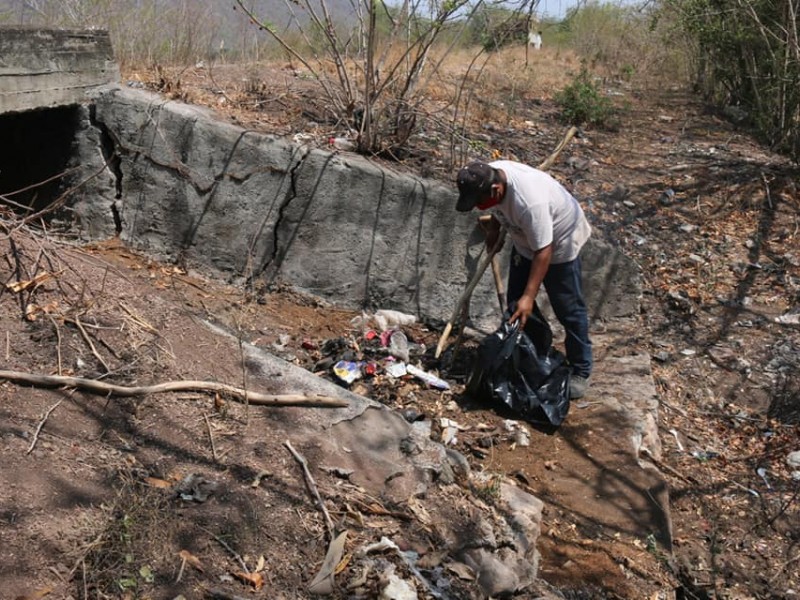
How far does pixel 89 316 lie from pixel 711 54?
719 centimetres

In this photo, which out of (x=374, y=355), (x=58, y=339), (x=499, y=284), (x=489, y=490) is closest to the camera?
(x=58, y=339)

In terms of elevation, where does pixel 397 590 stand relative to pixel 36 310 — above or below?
below

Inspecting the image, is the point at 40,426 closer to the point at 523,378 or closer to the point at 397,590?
the point at 397,590

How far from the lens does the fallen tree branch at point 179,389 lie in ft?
9.95

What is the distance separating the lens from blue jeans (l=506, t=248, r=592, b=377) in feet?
14.3

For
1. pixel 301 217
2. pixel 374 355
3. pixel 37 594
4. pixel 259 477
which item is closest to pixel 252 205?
pixel 301 217

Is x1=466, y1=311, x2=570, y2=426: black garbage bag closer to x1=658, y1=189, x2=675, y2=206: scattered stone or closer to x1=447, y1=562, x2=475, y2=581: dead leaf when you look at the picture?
x1=447, y1=562, x2=475, y2=581: dead leaf

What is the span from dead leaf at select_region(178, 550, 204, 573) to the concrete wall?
357 centimetres

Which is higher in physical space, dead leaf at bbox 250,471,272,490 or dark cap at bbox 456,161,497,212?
dark cap at bbox 456,161,497,212

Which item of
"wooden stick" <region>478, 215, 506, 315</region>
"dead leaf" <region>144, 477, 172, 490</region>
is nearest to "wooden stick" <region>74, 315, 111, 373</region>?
"dead leaf" <region>144, 477, 172, 490</region>

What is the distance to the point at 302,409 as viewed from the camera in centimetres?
344

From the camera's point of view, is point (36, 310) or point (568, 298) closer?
point (36, 310)

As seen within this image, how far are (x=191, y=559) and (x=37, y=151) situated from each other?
163 inches

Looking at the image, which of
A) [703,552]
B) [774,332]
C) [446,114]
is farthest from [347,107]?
[703,552]
